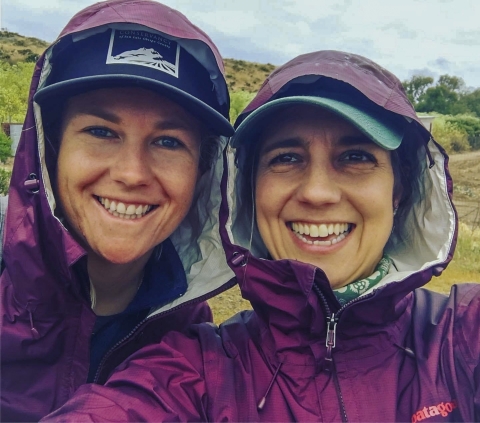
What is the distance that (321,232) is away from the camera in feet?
5.52

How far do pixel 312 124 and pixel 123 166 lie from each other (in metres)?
0.69

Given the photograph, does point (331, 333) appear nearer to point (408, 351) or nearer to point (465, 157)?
point (408, 351)

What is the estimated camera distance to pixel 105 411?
4.37 ft

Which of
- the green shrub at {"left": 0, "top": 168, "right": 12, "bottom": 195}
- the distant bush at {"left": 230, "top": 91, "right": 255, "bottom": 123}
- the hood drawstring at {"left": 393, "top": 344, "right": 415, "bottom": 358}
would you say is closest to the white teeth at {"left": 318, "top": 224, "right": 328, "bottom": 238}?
the hood drawstring at {"left": 393, "top": 344, "right": 415, "bottom": 358}

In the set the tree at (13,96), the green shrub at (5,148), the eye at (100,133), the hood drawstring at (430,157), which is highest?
the tree at (13,96)

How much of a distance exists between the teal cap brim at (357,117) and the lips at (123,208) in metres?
0.49

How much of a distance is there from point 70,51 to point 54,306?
94 centimetres

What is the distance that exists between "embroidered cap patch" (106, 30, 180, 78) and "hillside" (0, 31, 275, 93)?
2804 cm

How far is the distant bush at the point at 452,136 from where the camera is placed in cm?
2364

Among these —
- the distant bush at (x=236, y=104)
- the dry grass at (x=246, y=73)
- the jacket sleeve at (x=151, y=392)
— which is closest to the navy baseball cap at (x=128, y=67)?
the jacket sleeve at (x=151, y=392)

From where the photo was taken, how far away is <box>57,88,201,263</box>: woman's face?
5.89 ft

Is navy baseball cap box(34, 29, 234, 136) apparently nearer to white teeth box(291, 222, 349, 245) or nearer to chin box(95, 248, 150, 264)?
white teeth box(291, 222, 349, 245)

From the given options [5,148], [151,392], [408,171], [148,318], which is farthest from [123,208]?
[5,148]

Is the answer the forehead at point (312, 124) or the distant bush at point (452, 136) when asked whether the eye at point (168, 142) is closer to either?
the forehead at point (312, 124)
